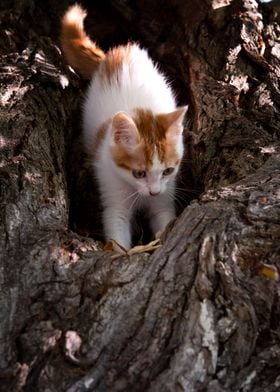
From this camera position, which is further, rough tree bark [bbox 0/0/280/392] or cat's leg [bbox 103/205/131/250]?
cat's leg [bbox 103/205/131/250]

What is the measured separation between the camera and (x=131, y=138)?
3023 millimetres

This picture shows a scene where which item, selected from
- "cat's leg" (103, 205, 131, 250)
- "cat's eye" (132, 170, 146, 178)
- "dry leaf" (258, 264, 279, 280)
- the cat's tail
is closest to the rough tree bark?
"dry leaf" (258, 264, 279, 280)

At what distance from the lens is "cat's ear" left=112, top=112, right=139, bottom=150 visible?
2924mm

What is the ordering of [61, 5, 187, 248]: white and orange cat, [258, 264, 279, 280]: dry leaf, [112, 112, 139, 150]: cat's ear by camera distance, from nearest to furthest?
A: [258, 264, 279, 280]: dry leaf
[112, 112, 139, 150]: cat's ear
[61, 5, 187, 248]: white and orange cat

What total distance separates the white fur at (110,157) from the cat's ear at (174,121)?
9 cm

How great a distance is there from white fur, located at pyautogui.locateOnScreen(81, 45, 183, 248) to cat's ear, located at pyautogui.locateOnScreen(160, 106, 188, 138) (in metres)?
0.09

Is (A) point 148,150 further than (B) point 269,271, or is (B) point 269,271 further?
(A) point 148,150

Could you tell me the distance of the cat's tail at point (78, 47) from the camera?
4008 mm

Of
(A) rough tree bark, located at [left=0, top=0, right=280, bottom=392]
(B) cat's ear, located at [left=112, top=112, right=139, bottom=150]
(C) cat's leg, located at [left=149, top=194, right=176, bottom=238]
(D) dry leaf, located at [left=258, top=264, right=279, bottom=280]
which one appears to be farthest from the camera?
(C) cat's leg, located at [left=149, top=194, right=176, bottom=238]

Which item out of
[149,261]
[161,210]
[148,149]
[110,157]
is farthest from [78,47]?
[149,261]

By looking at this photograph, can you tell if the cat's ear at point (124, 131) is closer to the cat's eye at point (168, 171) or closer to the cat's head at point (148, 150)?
the cat's head at point (148, 150)

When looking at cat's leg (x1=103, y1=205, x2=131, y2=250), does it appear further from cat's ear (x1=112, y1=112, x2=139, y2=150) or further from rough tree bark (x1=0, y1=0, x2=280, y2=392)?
cat's ear (x1=112, y1=112, x2=139, y2=150)

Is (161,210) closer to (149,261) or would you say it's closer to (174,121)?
(174,121)

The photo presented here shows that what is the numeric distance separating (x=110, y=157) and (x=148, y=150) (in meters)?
0.28
